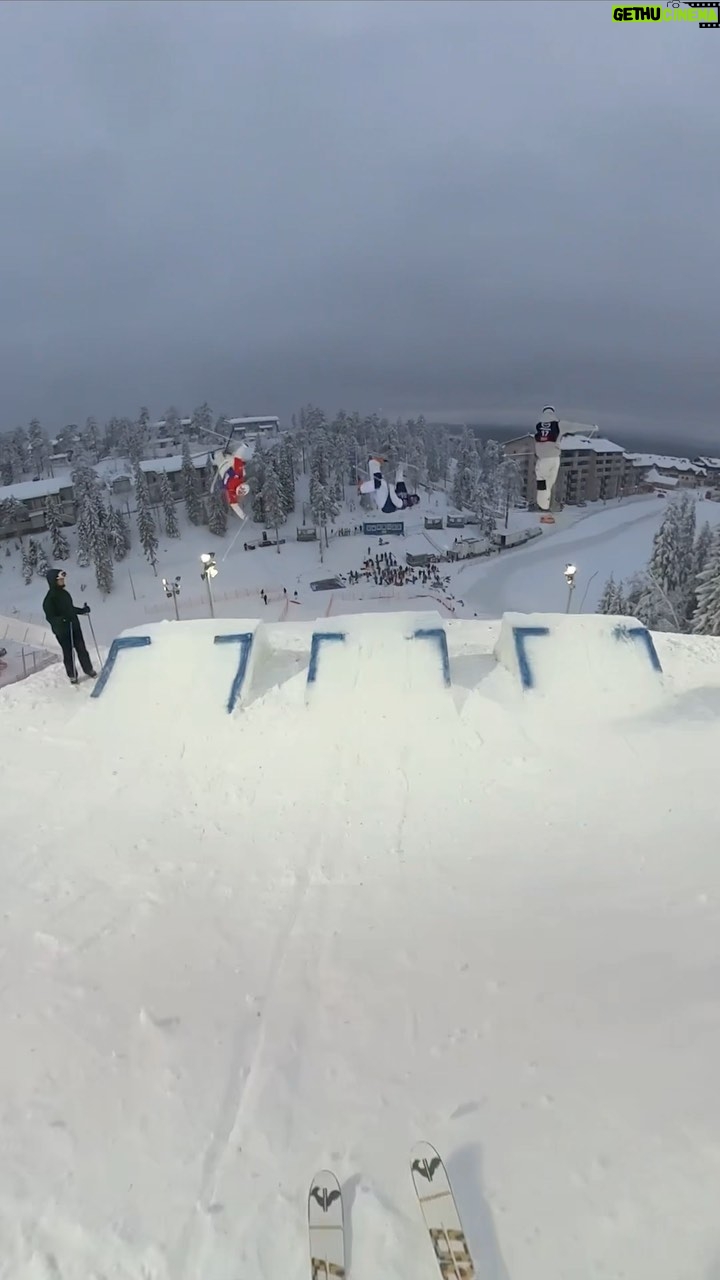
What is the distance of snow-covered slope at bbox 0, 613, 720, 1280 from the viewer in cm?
347

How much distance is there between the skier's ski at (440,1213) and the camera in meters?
3.18

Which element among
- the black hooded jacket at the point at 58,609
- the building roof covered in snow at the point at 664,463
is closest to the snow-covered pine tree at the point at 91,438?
the building roof covered in snow at the point at 664,463

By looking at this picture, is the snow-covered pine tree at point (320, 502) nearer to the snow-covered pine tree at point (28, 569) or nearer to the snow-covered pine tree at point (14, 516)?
the snow-covered pine tree at point (28, 569)

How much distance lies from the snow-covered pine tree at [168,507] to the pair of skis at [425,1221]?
64.8 meters

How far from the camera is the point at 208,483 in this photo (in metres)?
68.9

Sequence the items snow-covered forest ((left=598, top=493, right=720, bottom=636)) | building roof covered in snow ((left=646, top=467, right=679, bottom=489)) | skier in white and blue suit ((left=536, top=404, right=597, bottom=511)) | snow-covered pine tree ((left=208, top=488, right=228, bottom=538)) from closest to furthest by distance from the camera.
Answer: skier in white and blue suit ((left=536, top=404, right=597, bottom=511))
snow-covered forest ((left=598, top=493, right=720, bottom=636))
snow-covered pine tree ((left=208, top=488, right=228, bottom=538))
building roof covered in snow ((left=646, top=467, right=679, bottom=489))

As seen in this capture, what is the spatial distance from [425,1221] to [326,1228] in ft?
1.92

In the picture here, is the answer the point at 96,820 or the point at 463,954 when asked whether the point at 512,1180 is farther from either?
the point at 96,820

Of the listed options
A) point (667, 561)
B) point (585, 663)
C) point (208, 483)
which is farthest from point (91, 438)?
point (585, 663)

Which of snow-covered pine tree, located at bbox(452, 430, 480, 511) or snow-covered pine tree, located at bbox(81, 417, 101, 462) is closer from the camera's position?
snow-covered pine tree, located at bbox(452, 430, 480, 511)

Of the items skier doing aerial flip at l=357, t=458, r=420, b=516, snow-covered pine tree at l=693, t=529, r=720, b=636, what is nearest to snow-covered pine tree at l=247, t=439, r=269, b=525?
skier doing aerial flip at l=357, t=458, r=420, b=516

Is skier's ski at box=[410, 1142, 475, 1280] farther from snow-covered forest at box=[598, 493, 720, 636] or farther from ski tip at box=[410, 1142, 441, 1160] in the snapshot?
snow-covered forest at box=[598, 493, 720, 636]

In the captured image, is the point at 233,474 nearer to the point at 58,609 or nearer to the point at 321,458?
the point at 58,609

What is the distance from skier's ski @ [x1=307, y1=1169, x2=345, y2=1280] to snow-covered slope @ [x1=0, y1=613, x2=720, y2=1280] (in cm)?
10
